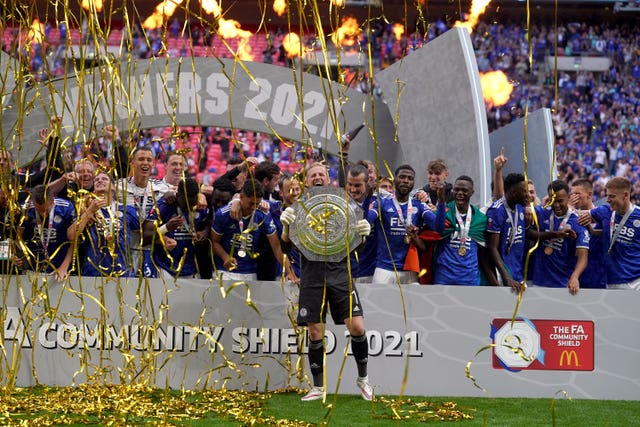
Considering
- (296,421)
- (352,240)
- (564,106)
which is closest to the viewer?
(296,421)

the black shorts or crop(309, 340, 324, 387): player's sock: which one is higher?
the black shorts

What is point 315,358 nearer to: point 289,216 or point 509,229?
point 289,216

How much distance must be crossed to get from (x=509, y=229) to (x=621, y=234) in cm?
96

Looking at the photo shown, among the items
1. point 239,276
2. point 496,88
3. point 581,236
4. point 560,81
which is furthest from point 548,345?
point 496,88

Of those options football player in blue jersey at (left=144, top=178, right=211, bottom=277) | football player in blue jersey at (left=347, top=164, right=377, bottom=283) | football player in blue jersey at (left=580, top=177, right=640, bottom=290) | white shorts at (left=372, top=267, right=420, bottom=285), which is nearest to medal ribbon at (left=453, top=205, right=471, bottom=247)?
white shorts at (left=372, top=267, right=420, bottom=285)

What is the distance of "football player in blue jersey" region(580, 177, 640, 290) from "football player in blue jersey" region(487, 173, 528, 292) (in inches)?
24.0

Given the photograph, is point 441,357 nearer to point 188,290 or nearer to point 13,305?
point 188,290

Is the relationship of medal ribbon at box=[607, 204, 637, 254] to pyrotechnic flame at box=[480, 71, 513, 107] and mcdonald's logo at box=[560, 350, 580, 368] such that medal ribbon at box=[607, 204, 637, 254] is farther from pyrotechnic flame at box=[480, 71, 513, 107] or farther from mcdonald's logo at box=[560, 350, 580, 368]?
pyrotechnic flame at box=[480, 71, 513, 107]

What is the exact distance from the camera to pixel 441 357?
6.85 metres

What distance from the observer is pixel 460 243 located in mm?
7270

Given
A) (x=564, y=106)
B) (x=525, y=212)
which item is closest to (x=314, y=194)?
(x=525, y=212)

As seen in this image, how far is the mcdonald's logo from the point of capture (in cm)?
689

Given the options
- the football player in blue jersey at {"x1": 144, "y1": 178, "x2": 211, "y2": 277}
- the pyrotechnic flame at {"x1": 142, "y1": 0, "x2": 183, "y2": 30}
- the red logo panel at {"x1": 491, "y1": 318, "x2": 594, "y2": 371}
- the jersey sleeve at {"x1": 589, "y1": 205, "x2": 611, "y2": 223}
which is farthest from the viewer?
the jersey sleeve at {"x1": 589, "y1": 205, "x2": 611, "y2": 223}

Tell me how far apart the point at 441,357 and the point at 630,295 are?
156cm
